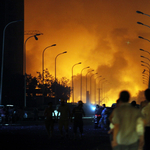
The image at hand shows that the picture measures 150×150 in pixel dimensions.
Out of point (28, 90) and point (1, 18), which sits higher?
point (1, 18)

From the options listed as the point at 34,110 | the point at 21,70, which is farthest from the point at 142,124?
the point at 21,70

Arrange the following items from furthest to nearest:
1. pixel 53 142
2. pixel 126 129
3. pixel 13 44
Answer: pixel 13 44
pixel 53 142
pixel 126 129

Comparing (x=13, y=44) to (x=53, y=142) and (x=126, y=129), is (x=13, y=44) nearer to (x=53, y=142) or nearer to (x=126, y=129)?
(x=53, y=142)

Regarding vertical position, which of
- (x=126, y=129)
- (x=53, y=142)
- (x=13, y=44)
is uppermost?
(x=13, y=44)

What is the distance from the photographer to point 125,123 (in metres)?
7.62

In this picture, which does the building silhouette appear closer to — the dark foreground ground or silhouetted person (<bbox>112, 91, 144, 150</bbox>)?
the dark foreground ground

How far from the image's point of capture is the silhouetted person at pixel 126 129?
7.55 m

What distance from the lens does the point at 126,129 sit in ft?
24.9

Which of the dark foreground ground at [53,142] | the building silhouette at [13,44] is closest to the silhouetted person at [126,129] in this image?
the dark foreground ground at [53,142]

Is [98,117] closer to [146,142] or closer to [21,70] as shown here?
[146,142]

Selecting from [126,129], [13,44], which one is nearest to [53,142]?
[126,129]

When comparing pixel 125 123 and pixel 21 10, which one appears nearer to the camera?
pixel 125 123

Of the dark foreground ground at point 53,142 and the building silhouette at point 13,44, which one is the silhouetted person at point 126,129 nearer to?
the dark foreground ground at point 53,142

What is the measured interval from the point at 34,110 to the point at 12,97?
5809 centimetres
